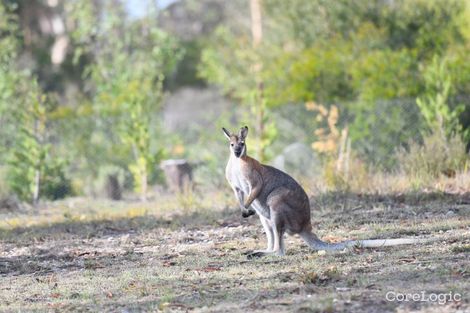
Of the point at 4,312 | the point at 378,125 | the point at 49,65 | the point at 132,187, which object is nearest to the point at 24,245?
the point at 4,312

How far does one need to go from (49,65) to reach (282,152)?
20543mm

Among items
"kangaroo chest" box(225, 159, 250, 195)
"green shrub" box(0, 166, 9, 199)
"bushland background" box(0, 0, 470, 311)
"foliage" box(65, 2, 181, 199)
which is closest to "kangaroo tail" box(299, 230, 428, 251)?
"bushland background" box(0, 0, 470, 311)

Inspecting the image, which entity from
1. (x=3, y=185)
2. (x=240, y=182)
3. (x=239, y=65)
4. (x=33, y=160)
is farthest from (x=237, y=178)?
(x=239, y=65)

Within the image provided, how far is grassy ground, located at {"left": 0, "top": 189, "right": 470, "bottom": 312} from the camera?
22.0 feet

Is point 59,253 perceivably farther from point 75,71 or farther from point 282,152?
point 75,71

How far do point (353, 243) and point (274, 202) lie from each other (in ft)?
2.73

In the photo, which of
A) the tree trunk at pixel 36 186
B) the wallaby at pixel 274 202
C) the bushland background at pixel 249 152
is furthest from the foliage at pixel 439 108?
the tree trunk at pixel 36 186

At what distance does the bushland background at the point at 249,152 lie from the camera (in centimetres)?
762

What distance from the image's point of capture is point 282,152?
64.1 feet

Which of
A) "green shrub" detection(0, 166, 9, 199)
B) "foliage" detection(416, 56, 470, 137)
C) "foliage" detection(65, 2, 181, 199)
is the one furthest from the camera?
"foliage" detection(65, 2, 181, 199)

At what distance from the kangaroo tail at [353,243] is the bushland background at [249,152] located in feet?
0.60

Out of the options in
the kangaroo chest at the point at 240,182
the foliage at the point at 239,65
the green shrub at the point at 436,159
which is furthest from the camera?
the foliage at the point at 239,65

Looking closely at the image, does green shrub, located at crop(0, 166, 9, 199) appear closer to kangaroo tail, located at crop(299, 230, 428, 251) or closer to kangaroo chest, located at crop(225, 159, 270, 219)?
kangaroo chest, located at crop(225, 159, 270, 219)

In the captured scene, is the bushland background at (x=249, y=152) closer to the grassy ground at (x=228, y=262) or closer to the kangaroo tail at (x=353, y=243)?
the grassy ground at (x=228, y=262)
